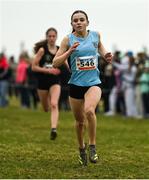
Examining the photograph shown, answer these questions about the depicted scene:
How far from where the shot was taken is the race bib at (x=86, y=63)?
9.03m

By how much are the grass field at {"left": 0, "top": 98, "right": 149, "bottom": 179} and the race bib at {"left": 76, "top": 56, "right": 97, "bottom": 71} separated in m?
1.51

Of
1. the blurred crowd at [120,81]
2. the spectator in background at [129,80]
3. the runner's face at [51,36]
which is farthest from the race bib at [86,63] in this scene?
the spectator in background at [129,80]

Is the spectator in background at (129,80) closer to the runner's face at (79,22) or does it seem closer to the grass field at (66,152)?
the grass field at (66,152)

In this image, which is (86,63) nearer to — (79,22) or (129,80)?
(79,22)

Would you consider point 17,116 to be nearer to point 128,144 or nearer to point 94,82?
point 128,144

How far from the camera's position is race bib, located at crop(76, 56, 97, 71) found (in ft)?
29.6

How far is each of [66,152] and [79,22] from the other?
9.01ft

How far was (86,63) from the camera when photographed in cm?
903

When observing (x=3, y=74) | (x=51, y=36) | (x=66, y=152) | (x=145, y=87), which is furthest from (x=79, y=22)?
(x=3, y=74)

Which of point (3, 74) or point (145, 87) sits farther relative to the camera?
point (3, 74)

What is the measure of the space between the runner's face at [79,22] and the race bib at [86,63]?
45 centimetres

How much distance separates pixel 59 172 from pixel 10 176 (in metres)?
0.75

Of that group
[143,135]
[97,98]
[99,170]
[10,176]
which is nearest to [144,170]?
[99,170]

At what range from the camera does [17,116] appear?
20594mm
